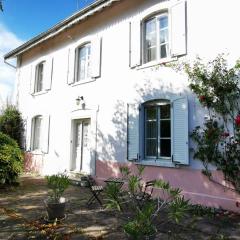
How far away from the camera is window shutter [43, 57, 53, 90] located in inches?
520

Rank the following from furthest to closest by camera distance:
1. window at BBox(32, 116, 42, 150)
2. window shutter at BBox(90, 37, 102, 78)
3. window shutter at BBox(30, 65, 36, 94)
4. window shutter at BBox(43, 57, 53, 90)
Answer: window shutter at BBox(30, 65, 36, 94) → window at BBox(32, 116, 42, 150) → window shutter at BBox(43, 57, 53, 90) → window shutter at BBox(90, 37, 102, 78)

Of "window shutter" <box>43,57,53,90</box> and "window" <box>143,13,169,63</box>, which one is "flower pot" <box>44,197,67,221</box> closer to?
"window" <box>143,13,169,63</box>

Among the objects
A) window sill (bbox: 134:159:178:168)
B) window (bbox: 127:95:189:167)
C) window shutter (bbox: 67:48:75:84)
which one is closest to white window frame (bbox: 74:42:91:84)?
window shutter (bbox: 67:48:75:84)

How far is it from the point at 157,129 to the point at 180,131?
94 centimetres

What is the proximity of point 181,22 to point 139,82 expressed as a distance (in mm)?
2040

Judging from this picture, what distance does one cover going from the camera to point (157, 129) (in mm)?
8641

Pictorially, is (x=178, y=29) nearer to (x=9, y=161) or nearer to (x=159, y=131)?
(x=159, y=131)

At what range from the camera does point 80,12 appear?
36.9 feet

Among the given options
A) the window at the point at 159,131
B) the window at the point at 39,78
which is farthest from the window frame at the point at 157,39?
the window at the point at 39,78

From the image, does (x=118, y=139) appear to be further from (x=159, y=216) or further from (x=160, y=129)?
(x=159, y=216)

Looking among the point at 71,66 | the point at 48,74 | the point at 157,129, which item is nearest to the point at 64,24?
the point at 71,66

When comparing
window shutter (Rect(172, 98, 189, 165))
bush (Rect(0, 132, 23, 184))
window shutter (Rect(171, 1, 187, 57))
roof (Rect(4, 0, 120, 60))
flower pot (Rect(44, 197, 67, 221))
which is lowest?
flower pot (Rect(44, 197, 67, 221))

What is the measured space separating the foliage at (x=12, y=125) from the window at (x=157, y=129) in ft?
26.4

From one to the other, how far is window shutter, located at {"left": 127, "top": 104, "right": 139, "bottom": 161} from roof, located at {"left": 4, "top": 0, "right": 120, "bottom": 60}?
3.69m
